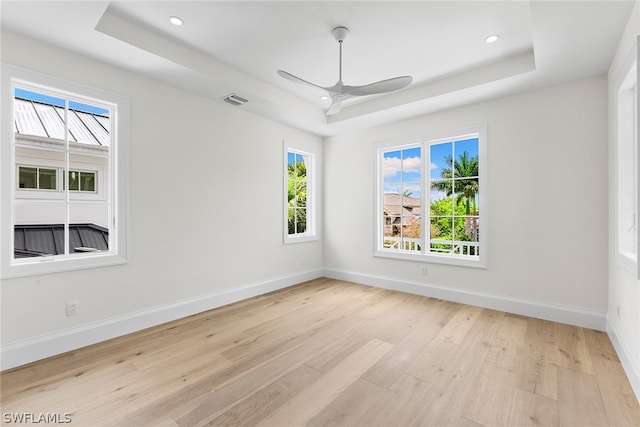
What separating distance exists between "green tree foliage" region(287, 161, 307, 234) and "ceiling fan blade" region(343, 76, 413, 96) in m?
2.47

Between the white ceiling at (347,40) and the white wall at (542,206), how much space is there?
32 cm

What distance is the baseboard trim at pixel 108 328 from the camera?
2.34 metres

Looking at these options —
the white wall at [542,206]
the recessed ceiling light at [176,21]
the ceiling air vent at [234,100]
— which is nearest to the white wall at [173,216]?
the ceiling air vent at [234,100]

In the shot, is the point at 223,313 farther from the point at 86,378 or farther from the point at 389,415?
the point at 389,415

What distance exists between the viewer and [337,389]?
2031mm

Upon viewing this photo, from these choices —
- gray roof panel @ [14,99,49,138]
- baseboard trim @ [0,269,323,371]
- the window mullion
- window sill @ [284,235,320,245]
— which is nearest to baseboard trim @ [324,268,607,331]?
window sill @ [284,235,320,245]

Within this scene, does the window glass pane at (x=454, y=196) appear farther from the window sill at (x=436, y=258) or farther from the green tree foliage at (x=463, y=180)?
the window sill at (x=436, y=258)

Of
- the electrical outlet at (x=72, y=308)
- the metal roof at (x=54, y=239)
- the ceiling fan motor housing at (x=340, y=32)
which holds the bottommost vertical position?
the electrical outlet at (x=72, y=308)

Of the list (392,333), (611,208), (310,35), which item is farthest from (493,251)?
(310,35)

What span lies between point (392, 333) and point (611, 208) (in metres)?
2.49

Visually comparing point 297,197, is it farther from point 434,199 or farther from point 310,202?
point 434,199

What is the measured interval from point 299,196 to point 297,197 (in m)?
0.06

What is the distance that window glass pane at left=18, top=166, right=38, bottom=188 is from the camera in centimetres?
245

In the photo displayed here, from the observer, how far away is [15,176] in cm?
242
